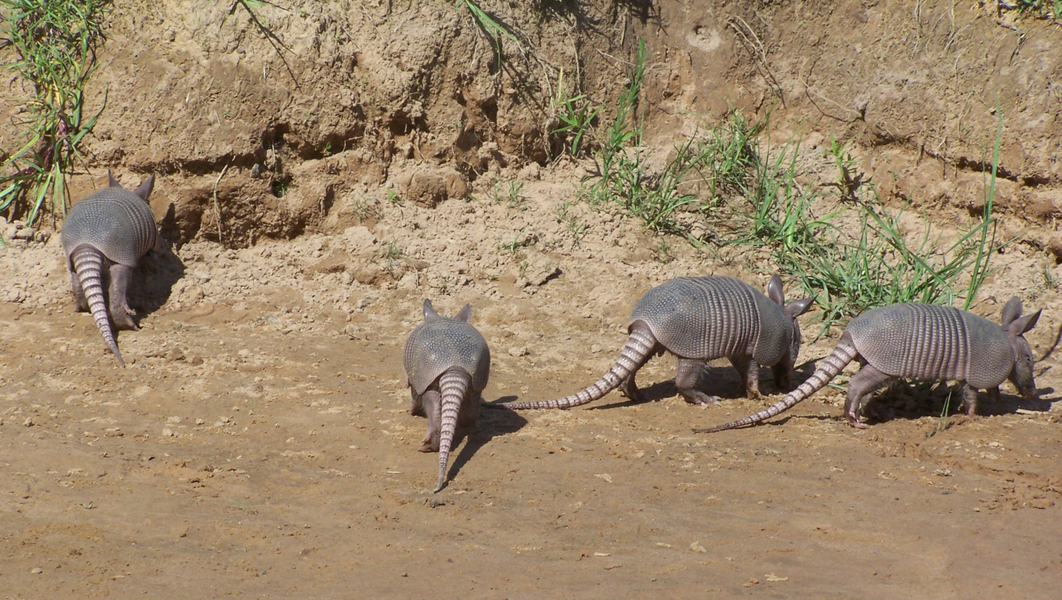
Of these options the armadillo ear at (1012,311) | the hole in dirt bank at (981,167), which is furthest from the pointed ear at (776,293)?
the hole in dirt bank at (981,167)

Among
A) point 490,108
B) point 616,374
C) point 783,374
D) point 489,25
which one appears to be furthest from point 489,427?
point 489,25

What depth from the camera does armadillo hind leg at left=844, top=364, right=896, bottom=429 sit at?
5.67m

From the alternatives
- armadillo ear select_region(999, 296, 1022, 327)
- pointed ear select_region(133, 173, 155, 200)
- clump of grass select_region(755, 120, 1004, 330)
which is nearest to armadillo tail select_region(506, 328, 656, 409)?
clump of grass select_region(755, 120, 1004, 330)

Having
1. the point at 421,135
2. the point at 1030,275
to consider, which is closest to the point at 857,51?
the point at 1030,275

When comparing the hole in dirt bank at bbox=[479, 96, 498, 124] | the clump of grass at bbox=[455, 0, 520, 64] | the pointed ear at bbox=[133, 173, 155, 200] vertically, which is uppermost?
the clump of grass at bbox=[455, 0, 520, 64]

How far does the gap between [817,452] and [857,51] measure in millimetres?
4770

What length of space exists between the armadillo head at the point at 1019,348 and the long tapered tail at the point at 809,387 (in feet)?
3.80

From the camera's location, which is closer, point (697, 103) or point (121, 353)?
point (121, 353)

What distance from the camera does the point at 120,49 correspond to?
24.1 feet

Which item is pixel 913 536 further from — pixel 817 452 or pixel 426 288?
pixel 426 288

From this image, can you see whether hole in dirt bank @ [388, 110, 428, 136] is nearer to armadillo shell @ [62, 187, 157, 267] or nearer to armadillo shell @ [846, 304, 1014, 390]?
armadillo shell @ [62, 187, 157, 267]

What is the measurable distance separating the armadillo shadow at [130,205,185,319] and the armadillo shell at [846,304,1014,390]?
503 centimetres

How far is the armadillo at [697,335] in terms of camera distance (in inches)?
227

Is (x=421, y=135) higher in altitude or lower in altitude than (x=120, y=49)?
lower
